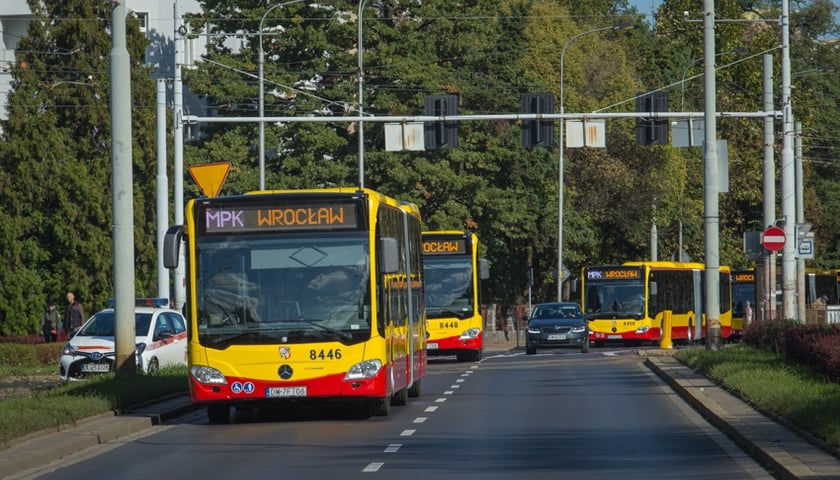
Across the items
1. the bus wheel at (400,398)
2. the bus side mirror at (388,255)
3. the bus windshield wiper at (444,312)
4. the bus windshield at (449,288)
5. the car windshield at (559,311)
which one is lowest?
the bus wheel at (400,398)

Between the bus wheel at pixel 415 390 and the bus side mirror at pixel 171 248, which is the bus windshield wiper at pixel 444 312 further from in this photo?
the bus side mirror at pixel 171 248

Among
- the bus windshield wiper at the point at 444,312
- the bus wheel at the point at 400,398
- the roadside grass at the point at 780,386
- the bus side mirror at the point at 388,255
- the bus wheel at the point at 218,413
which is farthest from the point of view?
the bus windshield wiper at the point at 444,312

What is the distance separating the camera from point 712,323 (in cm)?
3353

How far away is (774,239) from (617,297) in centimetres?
2036

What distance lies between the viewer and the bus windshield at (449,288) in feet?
132

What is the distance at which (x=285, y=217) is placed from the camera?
21.2 m

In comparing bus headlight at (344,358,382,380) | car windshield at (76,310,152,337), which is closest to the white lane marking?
bus headlight at (344,358,382,380)

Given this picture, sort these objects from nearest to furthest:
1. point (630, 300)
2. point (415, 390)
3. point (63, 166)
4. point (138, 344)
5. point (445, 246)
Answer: point (415, 390)
point (138, 344)
point (445, 246)
point (63, 166)
point (630, 300)

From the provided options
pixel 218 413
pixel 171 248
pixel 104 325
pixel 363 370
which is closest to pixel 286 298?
pixel 363 370

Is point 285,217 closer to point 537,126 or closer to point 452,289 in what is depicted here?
point 537,126

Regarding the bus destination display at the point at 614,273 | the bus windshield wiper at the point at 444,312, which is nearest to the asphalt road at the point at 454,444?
the bus windshield wiper at the point at 444,312

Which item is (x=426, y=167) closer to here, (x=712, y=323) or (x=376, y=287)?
(x=712, y=323)

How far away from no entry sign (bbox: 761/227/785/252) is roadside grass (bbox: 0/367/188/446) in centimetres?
1391

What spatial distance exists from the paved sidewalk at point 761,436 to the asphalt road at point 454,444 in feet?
0.55
